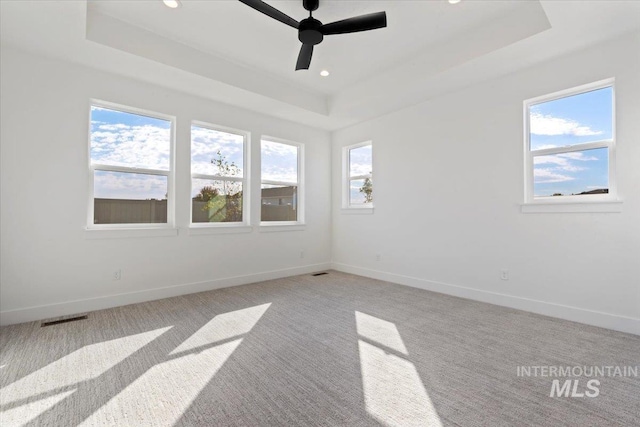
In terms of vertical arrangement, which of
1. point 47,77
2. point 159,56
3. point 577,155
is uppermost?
point 159,56

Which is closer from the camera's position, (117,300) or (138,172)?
(117,300)

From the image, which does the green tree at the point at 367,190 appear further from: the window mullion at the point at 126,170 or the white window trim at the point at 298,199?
the window mullion at the point at 126,170

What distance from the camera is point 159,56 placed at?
128 inches

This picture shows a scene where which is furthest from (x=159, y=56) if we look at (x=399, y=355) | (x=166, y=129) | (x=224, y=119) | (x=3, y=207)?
(x=399, y=355)

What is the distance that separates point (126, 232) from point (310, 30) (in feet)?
10.1

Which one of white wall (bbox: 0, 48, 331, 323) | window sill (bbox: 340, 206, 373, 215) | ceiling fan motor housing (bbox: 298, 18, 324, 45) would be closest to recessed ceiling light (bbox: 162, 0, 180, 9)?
ceiling fan motor housing (bbox: 298, 18, 324, 45)

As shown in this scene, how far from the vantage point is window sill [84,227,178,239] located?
339 cm

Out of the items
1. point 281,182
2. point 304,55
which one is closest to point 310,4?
point 304,55

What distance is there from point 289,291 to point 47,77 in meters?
3.68

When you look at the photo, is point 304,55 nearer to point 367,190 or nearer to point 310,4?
point 310,4

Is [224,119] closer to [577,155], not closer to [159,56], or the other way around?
[159,56]

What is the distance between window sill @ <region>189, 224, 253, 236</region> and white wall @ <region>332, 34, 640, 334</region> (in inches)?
77.8

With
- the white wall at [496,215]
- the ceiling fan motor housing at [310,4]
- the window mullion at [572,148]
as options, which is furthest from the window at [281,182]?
the window mullion at [572,148]

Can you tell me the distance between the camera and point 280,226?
5145mm
